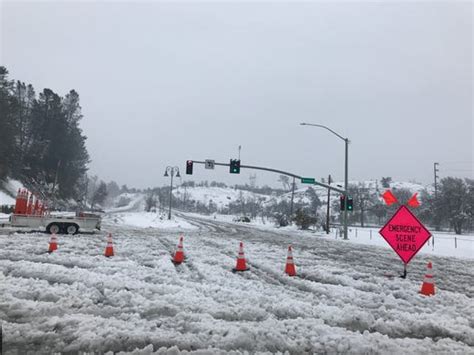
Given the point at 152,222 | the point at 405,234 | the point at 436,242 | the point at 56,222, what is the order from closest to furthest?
the point at 405,234 < the point at 56,222 < the point at 436,242 < the point at 152,222

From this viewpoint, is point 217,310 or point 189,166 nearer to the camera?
point 217,310

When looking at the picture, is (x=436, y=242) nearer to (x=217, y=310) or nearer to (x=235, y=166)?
(x=235, y=166)

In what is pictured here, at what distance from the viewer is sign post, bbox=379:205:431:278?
29.9 feet

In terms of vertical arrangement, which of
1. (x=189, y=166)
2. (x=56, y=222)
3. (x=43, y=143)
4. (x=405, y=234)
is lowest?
(x=56, y=222)

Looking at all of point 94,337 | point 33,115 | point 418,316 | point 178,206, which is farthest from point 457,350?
point 178,206

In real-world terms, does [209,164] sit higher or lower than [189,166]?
higher

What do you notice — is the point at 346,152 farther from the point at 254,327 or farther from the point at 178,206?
the point at 178,206

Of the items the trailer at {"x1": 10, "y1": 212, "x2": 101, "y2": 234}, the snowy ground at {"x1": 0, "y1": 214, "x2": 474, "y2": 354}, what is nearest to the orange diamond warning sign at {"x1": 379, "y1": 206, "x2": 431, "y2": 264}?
the snowy ground at {"x1": 0, "y1": 214, "x2": 474, "y2": 354}

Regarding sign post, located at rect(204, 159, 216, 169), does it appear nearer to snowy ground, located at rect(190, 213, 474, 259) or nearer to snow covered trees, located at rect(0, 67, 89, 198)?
snowy ground, located at rect(190, 213, 474, 259)

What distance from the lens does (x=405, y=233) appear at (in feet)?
30.7

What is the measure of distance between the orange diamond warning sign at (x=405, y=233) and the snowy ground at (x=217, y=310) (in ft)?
2.86

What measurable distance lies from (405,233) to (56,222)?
16.7m

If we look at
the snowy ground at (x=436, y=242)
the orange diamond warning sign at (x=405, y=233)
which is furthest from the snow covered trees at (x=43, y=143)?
the orange diamond warning sign at (x=405, y=233)

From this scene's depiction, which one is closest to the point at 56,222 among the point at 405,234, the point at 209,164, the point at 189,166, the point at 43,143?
the point at 189,166
